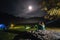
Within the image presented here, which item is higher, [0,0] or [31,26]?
[0,0]

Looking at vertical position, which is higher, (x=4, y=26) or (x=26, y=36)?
(x=4, y=26)

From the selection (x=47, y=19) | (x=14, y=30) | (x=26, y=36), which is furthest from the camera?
(x=47, y=19)

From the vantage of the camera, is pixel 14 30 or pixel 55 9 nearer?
pixel 14 30

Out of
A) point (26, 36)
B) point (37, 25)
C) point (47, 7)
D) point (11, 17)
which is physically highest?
point (47, 7)

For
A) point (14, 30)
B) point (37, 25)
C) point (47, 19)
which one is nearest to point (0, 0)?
point (14, 30)

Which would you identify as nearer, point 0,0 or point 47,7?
point 0,0

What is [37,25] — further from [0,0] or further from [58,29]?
[0,0]

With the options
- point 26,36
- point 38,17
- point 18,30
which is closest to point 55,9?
point 38,17

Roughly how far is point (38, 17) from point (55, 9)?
9.36ft

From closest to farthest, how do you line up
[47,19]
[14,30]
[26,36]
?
[26,36]
[14,30]
[47,19]

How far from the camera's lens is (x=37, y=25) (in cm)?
1443

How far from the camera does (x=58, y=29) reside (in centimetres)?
1450

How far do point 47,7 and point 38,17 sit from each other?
2701 mm

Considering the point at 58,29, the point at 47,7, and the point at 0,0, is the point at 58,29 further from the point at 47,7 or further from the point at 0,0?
the point at 0,0
